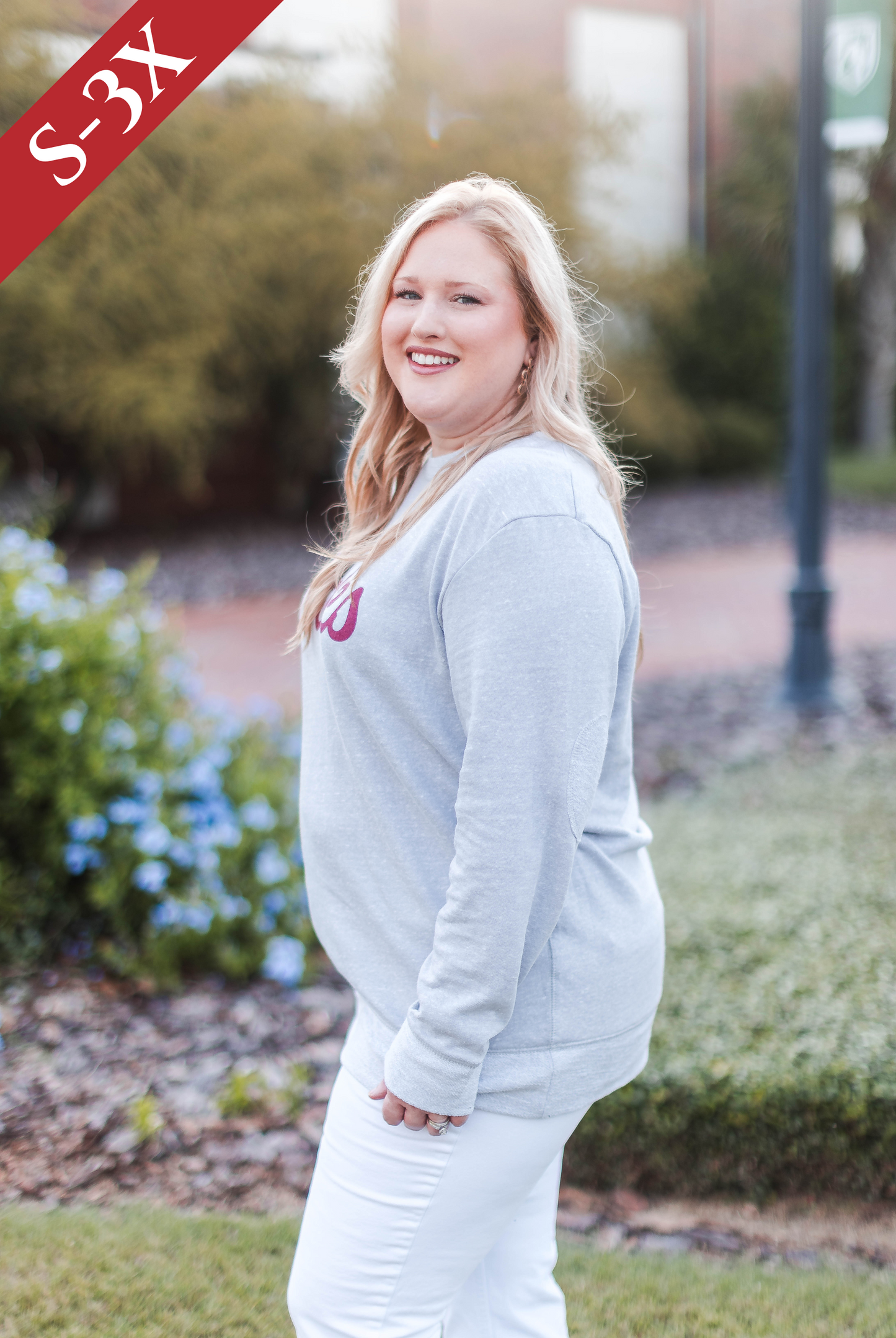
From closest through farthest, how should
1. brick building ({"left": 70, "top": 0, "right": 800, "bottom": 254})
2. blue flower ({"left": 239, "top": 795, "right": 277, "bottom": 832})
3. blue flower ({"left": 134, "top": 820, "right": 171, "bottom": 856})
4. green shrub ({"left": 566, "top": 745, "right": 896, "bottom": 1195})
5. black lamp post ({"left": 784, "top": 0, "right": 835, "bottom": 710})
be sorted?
green shrub ({"left": 566, "top": 745, "right": 896, "bottom": 1195})
blue flower ({"left": 134, "top": 820, "right": 171, "bottom": 856})
blue flower ({"left": 239, "top": 795, "right": 277, "bottom": 832})
black lamp post ({"left": 784, "top": 0, "right": 835, "bottom": 710})
brick building ({"left": 70, "top": 0, "right": 800, "bottom": 254})

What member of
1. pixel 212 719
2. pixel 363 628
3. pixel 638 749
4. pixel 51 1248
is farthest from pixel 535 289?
pixel 638 749

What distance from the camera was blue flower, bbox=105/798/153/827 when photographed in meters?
3.21

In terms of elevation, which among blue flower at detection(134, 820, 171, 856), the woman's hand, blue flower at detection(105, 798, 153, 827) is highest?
the woman's hand

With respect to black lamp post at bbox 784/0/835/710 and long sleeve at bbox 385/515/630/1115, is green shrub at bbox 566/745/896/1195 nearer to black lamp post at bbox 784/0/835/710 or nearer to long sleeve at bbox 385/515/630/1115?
long sleeve at bbox 385/515/630/1115

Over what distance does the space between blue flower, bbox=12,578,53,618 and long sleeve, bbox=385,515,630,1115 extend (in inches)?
91.4

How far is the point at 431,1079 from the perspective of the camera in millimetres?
1254

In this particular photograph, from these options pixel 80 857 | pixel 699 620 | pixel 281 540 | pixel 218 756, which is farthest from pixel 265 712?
pixel 281 540

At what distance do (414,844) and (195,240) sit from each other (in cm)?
1155

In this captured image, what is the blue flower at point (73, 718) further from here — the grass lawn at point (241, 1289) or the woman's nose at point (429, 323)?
the woman's nose at point (429, 323)

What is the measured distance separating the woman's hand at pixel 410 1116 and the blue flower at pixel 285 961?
1937 mm

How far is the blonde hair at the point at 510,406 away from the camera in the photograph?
137 cm

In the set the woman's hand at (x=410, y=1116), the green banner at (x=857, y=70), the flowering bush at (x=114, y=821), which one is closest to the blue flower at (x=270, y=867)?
the flowering bush at (x=114, y=821)

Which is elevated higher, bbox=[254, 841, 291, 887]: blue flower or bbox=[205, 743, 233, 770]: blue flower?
bbox=[205, 743, 233, 770]: blue flower

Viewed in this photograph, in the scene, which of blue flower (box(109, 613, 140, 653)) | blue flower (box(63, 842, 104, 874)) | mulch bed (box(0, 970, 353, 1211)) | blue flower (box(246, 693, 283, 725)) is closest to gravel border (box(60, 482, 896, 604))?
blue flower (box(246, 693, 283, 725))
